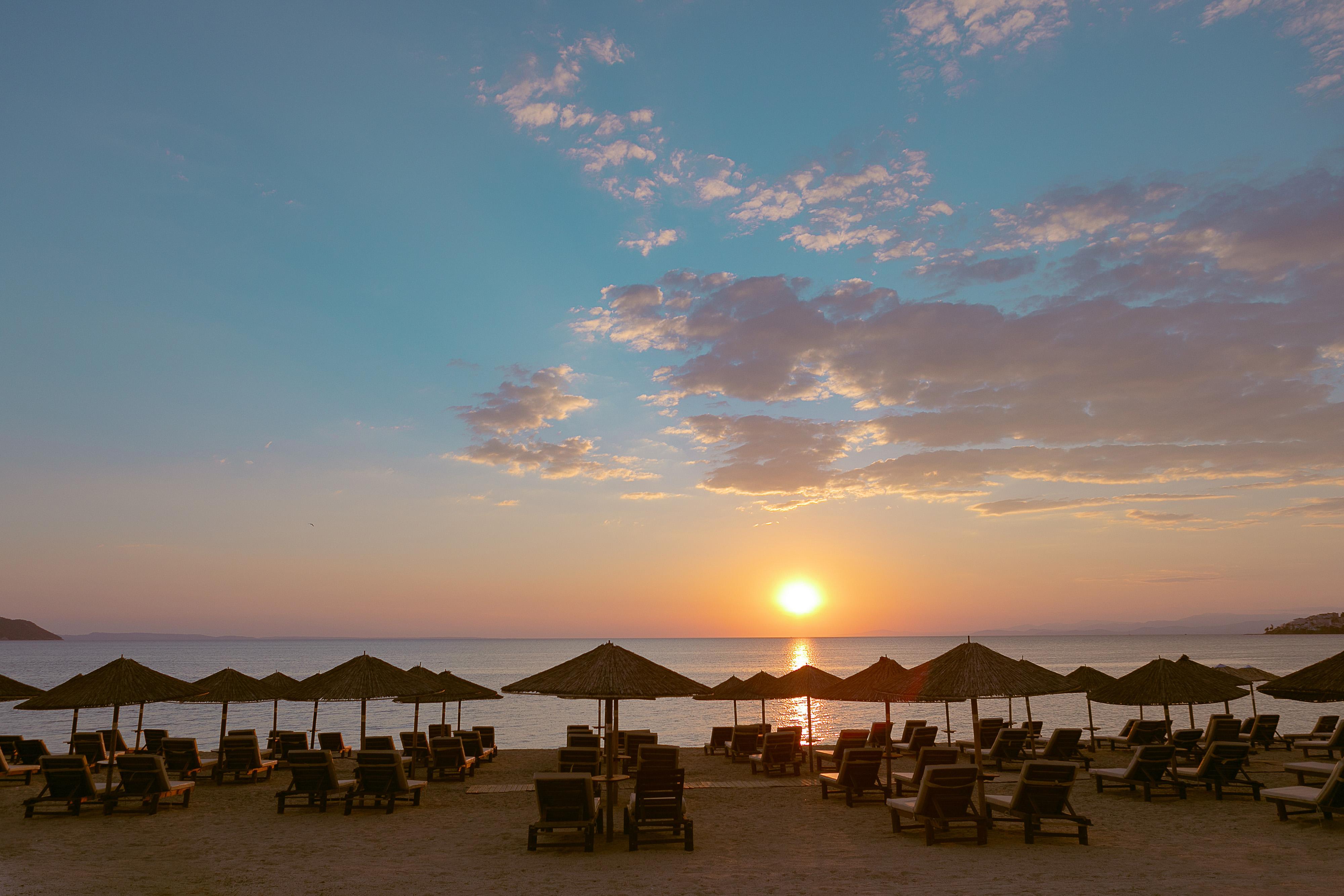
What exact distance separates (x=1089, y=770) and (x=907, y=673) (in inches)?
148

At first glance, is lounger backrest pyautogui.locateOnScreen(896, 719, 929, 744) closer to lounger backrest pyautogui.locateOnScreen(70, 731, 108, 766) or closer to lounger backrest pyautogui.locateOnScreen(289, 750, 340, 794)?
lounger backrest pyautogui.locateOnScreen(289, 750, 340, 794)

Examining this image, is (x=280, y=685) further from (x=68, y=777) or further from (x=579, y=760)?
(x=579, y=760)

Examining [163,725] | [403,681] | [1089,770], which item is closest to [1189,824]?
[1089,770]

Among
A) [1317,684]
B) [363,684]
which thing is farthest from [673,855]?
[1317,684]

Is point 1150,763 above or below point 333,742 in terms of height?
above

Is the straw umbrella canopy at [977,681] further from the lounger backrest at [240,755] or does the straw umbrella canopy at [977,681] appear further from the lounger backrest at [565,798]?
the lounger backrest at [240,755]

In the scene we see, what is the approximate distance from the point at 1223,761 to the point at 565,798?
9.80m

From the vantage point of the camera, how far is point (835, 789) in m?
13.9

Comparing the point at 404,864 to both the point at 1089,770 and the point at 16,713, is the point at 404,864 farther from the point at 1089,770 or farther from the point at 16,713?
the point at 16,713

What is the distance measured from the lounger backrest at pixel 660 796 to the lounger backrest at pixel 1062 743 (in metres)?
9.65

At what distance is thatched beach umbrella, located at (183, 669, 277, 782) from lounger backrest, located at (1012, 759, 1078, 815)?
13.4m

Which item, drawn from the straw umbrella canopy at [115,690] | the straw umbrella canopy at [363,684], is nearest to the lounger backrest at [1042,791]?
the straw umbrella canopy at [363,684]

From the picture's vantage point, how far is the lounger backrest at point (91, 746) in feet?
55.5

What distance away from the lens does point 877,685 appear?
13359mm
